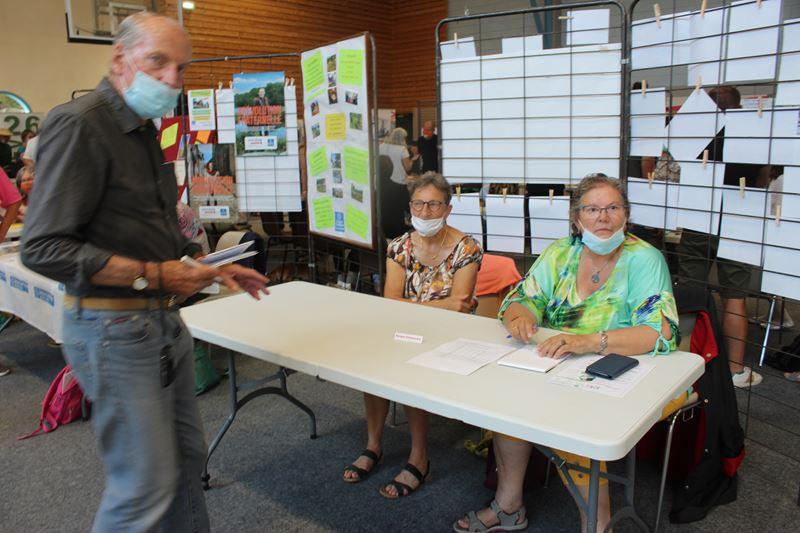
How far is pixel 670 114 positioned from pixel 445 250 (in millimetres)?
1068

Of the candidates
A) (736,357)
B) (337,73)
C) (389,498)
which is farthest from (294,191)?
(736,357)

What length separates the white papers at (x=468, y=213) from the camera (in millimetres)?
3023

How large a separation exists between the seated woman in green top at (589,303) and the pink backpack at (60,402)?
198cm

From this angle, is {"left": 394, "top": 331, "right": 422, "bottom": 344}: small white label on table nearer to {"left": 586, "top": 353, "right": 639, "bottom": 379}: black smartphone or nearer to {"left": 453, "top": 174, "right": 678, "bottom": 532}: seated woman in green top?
{"left": 453, "top": 174, "right": 678, "bottom": 532}: seated woman in green top

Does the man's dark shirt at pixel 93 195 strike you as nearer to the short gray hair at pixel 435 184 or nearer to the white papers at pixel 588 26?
the short gray hair at pixel 435 184

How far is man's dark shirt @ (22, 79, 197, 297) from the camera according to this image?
1307 mm

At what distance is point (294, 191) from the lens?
4273 millimetres

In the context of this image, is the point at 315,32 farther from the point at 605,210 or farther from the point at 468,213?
the point at 605,210

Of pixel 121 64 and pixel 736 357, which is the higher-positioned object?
pixel 121 64

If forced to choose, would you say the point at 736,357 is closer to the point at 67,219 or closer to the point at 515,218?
the point at 515,218

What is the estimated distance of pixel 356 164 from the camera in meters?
3.59

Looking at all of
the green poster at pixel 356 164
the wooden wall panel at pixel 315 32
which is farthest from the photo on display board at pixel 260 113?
the wooden wall panel at pixel 315 32

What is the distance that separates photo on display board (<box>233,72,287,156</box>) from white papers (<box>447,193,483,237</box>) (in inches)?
64.2

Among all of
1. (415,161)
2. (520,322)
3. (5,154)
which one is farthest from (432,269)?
(5,154)
